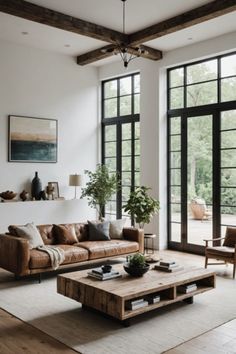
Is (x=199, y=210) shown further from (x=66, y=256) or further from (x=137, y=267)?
(x=137, y=267)

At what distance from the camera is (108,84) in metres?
9.85

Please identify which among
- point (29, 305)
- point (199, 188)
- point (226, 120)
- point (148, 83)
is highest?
point (148, 83)

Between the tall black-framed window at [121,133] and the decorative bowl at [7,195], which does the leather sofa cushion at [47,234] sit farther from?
the tall black-framed window at [121,133]

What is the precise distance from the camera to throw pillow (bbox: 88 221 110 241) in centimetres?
700

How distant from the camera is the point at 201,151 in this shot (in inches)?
310

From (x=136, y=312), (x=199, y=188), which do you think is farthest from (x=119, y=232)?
(x=136, y=312)

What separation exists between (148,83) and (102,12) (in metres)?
2.42

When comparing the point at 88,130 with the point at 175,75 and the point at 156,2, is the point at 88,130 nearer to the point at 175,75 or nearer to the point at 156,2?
the point at 175,75

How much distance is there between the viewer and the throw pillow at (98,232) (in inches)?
275

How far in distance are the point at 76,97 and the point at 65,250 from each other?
440cm

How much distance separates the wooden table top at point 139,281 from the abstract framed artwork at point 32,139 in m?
4.12

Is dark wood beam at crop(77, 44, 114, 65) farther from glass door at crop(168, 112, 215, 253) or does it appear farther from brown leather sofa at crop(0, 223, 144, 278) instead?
brown leather sofa at crop(0, 223, 144, 278)

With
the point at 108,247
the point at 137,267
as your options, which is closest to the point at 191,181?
the point at 108,247

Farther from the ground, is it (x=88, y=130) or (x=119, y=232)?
(x=88, y=130)
